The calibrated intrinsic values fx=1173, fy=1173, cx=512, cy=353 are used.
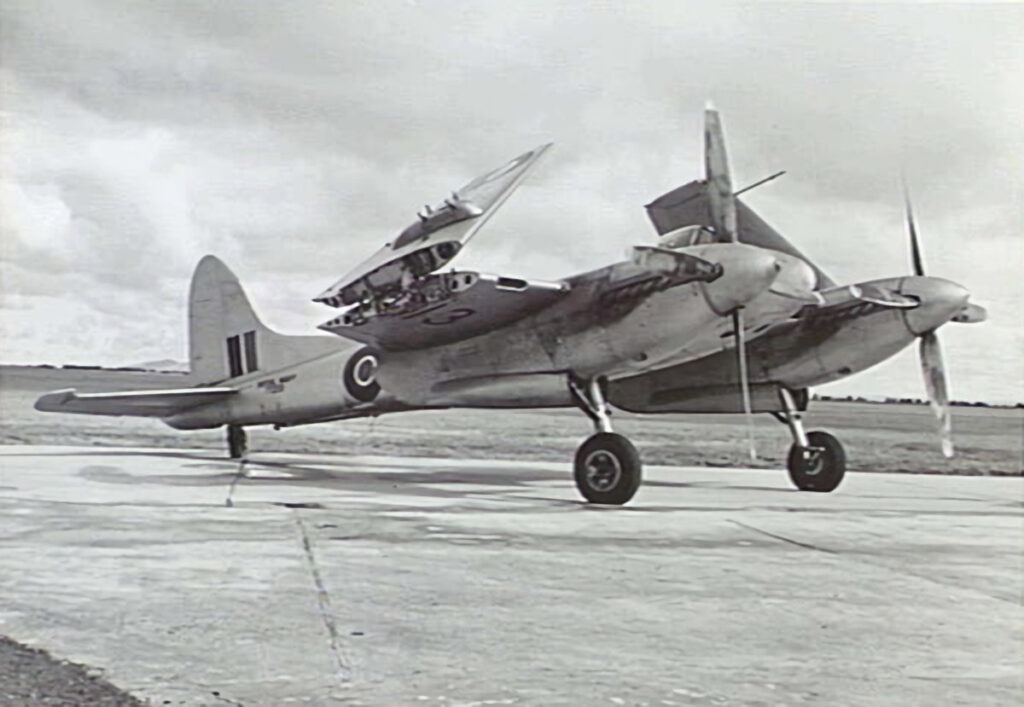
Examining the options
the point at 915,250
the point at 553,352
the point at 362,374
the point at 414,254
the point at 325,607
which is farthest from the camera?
the point at 553,352

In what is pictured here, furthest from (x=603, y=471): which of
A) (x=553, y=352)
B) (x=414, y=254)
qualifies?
(x=414, y=254)

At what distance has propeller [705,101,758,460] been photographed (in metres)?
2.44

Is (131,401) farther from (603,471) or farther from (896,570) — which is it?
(896,570)

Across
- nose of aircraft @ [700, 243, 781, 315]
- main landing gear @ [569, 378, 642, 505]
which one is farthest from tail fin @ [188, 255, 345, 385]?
nose of aircraft @ [700, 243, 781, 315]

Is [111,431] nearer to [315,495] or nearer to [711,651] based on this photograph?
[315,495]

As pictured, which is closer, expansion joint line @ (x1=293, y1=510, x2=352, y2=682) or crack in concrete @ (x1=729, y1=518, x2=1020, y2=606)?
expansion joint line @ (x1=293, y1=510, x2=352, y2=682)

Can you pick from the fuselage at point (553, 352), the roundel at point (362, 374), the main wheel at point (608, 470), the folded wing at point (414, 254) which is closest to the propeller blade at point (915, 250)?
the fuselage at point (553, 352)

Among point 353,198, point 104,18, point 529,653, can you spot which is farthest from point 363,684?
point 104,18

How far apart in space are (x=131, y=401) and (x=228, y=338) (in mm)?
231

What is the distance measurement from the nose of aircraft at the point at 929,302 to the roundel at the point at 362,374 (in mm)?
1158

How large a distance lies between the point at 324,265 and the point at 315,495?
0.47 metres

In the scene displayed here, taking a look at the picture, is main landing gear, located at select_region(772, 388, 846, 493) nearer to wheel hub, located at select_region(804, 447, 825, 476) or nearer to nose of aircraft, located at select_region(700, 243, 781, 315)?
wheel hub, located at select_region(804, 447, 825, 476)

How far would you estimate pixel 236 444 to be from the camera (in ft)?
7.94

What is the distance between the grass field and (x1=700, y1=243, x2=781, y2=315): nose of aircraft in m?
0.28
